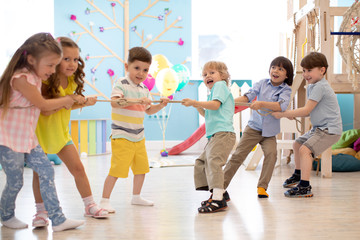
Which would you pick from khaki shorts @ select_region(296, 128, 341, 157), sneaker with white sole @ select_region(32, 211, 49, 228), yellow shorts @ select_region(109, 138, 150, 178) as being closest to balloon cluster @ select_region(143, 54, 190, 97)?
khaki shorts @ select_region(296, 128, 341, 157)

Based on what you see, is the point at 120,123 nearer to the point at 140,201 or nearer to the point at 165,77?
the point at 140,201

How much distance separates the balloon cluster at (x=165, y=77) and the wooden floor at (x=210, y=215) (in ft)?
5.93

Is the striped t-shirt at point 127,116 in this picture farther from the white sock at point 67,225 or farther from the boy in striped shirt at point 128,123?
the white sock at point 67,225

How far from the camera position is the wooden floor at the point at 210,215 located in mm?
1853

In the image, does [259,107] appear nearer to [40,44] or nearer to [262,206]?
[262,206]

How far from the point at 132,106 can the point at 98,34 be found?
4099mm

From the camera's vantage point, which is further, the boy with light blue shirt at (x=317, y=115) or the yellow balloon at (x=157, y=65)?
the yellow balloon at (x=157, y=65)

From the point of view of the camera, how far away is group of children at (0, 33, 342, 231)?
1.83 metres

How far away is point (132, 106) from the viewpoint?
2328mm

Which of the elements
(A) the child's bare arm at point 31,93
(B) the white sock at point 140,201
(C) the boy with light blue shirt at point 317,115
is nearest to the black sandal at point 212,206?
(B) the white sock at point 140,201

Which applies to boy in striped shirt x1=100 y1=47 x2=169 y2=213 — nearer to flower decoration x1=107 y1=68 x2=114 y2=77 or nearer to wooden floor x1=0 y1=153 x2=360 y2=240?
wooden floor x1=0 y1=153 x2=360 y2=240

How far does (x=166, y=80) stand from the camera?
4895 mm

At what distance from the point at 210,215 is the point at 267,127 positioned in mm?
753

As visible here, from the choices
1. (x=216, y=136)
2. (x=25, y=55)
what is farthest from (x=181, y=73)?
(x=25, y=55)
